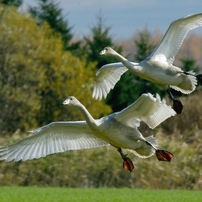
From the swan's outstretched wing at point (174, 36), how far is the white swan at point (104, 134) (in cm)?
117

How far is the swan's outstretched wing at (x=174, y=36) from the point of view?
580 inches

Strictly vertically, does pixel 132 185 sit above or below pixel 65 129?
below

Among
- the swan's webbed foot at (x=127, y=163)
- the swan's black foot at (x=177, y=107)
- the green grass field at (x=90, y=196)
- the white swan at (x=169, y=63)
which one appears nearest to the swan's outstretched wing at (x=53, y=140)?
the swan's webbed foot at (x=127, y=163)

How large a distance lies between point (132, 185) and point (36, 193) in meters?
A: 4.83

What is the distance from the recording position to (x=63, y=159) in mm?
23484

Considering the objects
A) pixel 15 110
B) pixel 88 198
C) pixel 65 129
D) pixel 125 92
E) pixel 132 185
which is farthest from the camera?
pixel 125 92

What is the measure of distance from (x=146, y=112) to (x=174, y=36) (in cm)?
175

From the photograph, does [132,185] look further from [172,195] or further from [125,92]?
[125,92]

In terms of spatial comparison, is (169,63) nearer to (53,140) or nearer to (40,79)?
(53,140)

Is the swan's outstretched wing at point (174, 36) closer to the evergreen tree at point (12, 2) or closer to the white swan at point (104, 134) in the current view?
the white swan at point (104, 134)

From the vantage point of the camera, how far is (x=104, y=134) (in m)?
13.8

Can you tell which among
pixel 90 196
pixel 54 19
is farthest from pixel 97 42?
pixel 90 196

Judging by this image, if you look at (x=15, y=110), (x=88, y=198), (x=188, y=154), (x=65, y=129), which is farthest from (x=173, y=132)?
(x=65, y=129)

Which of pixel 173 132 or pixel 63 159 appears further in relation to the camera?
pixel 173 132
